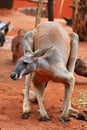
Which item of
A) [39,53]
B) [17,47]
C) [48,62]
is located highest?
[39,53]

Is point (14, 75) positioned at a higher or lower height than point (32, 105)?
higher

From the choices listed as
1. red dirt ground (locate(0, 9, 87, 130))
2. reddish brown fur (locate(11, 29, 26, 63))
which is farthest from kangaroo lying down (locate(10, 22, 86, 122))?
reddish brown fur (locate(11, 29, 26, 63))

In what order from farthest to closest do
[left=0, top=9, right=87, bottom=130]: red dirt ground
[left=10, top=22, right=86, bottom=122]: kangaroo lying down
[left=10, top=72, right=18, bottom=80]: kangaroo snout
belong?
[left=0, top=9, right=87, bottom=130]: red dirt ground < [left=10, top=22, right=86, bottom=122]: kangaroo lying down < [left=10, top=72, right=18, bottom=80]: kangaroo snout

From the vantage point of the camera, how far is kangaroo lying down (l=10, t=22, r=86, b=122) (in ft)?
13.8

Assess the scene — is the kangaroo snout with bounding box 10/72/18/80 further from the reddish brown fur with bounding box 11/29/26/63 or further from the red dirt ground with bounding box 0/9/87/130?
the reddish brown fur with bounding box 11/29/26/63

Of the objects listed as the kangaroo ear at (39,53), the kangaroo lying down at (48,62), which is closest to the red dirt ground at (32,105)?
the kangaroo lying down at (48,62)

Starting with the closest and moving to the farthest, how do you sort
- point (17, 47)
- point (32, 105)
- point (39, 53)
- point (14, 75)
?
point (14, 75)
point (39, 53)
point (32, 105)
point (17, 47)

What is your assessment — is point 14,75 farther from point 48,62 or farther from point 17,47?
point 17,47

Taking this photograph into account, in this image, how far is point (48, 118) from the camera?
4.63 meters

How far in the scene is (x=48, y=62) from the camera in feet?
14.3

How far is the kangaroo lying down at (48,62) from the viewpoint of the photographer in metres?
4.22

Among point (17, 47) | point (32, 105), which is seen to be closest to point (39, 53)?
point (32, 105)

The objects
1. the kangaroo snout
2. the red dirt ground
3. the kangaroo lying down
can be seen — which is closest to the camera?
the kangaroo snout

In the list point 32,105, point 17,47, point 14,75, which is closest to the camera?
point 14,75
